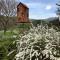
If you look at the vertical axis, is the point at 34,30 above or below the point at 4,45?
above

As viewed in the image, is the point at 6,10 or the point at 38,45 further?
the point at 6,10

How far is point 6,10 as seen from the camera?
18.1m

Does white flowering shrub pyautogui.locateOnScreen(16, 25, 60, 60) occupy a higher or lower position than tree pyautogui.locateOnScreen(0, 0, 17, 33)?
lower

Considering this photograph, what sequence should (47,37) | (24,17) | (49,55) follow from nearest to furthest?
(49,55) → (47,37) → (24,17)

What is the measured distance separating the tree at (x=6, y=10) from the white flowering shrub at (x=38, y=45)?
10.1 meters

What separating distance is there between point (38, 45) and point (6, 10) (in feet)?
39.4

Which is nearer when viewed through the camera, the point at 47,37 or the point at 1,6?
the point at 47,37

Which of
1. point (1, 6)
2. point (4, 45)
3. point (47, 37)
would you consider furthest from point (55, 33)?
point (1, 6)

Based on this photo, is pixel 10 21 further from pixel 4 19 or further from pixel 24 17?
Result: pixel 24 17

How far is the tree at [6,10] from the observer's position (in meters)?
17.3

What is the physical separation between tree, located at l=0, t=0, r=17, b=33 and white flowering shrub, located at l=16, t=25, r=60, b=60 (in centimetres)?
1008

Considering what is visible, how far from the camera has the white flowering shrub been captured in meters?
6.24

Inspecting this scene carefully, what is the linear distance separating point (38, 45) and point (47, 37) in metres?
0.40

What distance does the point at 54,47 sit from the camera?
649 centimetres
